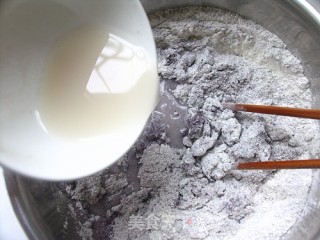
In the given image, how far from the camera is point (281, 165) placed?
32.9 inches

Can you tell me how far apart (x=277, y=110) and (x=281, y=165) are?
0.11 meters

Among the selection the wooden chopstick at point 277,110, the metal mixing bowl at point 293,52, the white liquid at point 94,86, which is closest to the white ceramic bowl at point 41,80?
the white liquid at point 94,86

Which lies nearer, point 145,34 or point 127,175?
point 145,34

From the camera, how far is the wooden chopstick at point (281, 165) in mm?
802

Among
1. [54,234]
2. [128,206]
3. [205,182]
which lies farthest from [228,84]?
[54,234]

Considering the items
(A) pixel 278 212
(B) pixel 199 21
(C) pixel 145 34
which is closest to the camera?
(C) pixel 145 34

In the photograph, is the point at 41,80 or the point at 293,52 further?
the point at 293,52

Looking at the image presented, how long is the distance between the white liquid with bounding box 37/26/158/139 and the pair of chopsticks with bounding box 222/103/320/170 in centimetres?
24

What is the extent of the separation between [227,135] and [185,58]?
20 centimetres

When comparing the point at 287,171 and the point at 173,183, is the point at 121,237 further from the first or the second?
the point at 287,171

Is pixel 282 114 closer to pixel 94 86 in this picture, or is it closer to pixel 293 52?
pixel 293 52

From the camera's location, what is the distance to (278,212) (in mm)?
939

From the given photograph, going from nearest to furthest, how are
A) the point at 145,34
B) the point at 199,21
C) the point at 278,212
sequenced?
the point at 145,34 → the point at 278,212 → the point at 199,21

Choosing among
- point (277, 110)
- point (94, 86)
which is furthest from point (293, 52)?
point (94, 86)
